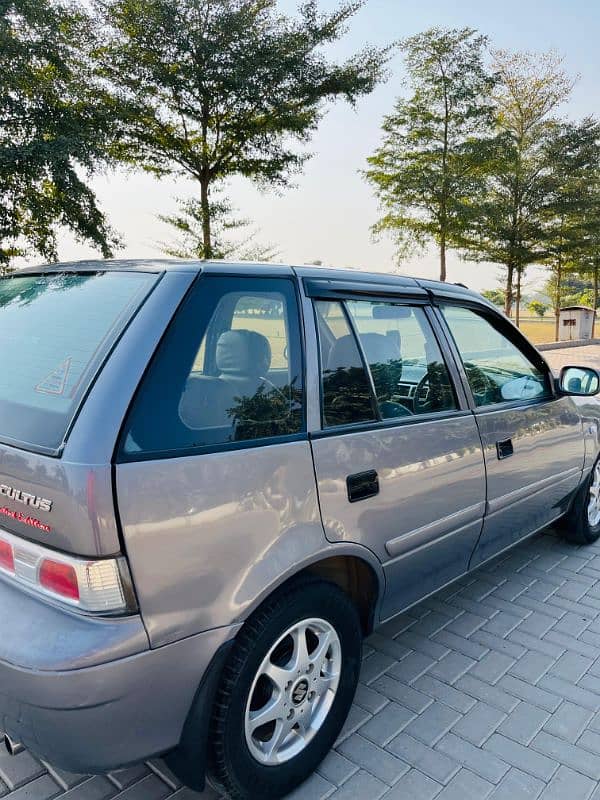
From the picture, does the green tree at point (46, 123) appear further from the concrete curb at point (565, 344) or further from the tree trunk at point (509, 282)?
the tree trunk at point (509, 282)

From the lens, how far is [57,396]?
5.26 ft

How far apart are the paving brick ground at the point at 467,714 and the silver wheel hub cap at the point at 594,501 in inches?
26.3

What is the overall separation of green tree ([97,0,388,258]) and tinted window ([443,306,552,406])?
15432 mm

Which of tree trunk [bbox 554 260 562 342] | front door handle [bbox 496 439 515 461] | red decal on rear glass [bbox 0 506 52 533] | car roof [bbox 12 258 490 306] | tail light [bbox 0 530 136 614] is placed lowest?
tail light [bbox 0 530 136 614]

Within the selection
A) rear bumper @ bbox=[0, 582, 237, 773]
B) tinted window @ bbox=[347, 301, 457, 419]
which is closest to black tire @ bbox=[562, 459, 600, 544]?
tinted window @ bbox=[347, 301, 457, 419]

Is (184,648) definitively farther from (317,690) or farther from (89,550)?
(317,690)

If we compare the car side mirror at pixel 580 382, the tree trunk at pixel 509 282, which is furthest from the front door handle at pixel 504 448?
the tree trunk at pixel 509 282

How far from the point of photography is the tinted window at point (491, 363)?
2.76m

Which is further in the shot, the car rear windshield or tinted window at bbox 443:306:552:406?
tinted window at bbox 443:306:552:406

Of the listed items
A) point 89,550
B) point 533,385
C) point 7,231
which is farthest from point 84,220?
point 89,550

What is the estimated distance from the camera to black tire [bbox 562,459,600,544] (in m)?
3.88

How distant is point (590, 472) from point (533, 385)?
104 centimetres

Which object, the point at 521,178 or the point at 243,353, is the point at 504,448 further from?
the point at 521,178

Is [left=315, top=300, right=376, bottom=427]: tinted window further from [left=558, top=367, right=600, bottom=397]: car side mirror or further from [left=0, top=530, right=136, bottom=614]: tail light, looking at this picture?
[left=558, top=367, right=600, bottom=397]: car side mirror
